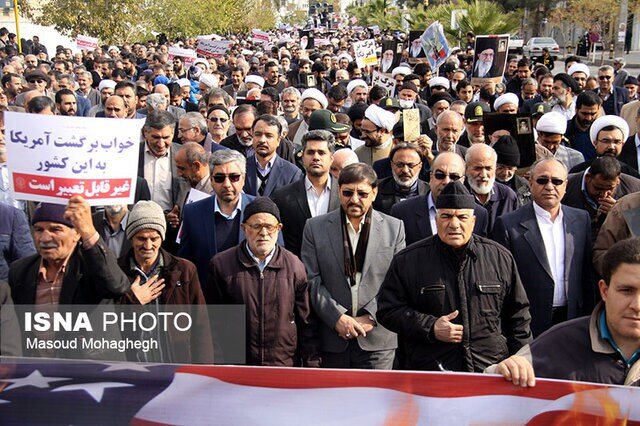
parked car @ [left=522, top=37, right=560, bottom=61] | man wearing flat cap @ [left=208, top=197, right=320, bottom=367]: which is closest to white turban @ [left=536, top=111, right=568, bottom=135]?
man wearing flat cap @ [left=208, top=197, right=320, bottom=367]

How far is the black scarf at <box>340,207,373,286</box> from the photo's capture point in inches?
192

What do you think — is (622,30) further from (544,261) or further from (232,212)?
(232,212)

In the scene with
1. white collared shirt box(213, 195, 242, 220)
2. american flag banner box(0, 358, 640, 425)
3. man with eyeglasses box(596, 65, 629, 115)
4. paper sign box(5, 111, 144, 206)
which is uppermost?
paper sign box(5, 111, 144, 206)

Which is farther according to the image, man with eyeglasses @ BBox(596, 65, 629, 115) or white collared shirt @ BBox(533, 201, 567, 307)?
Answer: man with eyeglasses @ BBox(596, 65, 629, 115)

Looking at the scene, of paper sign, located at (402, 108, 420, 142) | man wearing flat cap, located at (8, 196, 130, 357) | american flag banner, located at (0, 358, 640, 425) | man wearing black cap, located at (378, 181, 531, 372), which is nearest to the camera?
american flag banner, located at (0, 358, 640, 425)

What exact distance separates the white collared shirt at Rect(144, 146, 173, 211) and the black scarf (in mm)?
2076

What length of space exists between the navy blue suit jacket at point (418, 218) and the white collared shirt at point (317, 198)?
56 cm

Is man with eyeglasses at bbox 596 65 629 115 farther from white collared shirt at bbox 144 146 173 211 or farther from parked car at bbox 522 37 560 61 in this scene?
parked car at bbox 522 37 560 61

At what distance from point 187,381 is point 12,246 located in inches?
87.5

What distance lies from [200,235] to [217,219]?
16cm

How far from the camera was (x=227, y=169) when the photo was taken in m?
5.46

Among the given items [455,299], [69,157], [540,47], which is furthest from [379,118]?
[540,47]

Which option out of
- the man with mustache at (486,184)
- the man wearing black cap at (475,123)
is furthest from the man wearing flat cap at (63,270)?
the man wearing black cap at (475,123)

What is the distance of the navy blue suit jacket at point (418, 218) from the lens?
5.50 meters
